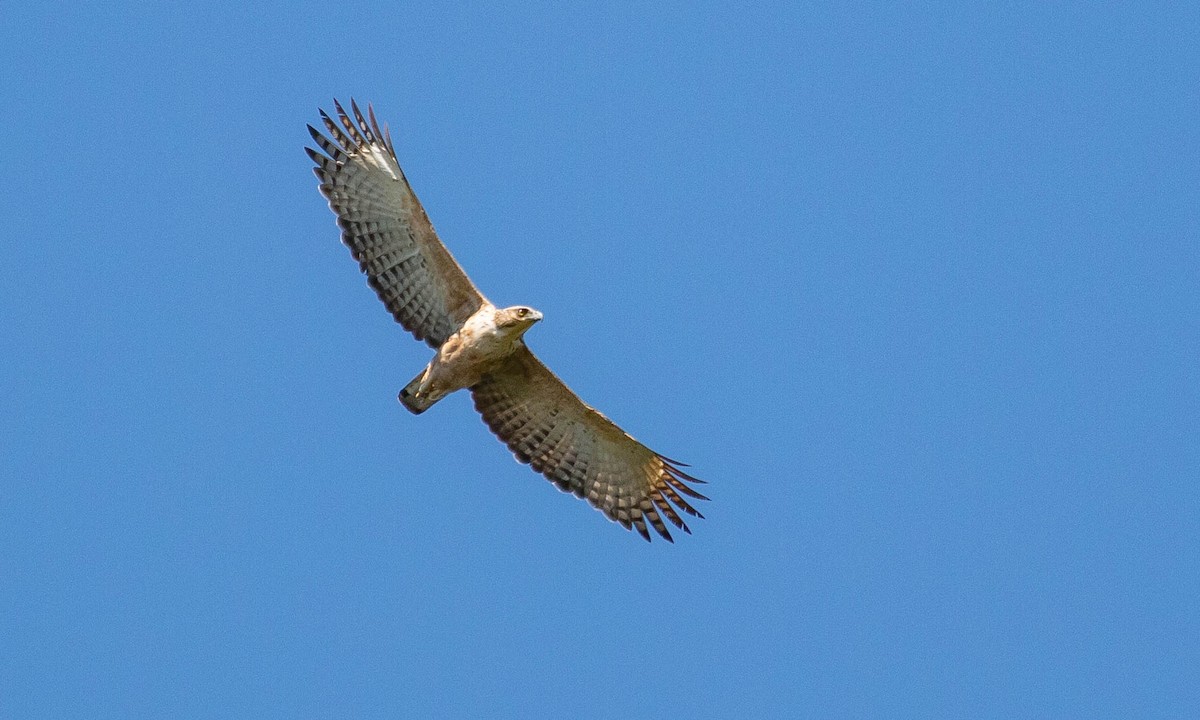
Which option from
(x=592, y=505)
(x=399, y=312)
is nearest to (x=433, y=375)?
(x=399, y=312)

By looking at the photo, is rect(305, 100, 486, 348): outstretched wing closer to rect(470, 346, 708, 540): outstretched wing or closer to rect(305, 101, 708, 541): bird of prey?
rect(305, 101, 708, 541): bird of prey

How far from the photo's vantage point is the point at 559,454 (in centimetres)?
1761

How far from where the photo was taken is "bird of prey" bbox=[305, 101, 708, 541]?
16625 mm

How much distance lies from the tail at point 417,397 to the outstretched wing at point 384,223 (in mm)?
564

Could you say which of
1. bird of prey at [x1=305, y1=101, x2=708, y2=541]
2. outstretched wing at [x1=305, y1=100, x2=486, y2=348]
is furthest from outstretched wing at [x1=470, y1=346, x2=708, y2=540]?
outstretched wing at [x1=305, y1=100, x2=486, y2=348]

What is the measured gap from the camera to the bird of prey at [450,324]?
16.6 meters

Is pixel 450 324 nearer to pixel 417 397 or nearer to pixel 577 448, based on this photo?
pixel 417 397

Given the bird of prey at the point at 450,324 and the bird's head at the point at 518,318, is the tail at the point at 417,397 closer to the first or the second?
the bird of prey at the point at 450,324

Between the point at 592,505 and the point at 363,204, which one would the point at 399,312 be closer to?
the point at 363,204

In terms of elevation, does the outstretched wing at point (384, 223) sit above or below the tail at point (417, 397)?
above

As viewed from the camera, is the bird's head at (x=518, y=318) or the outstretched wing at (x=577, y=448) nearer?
the bird's head at (x=518, y=318)

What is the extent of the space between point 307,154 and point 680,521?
5.00 metres

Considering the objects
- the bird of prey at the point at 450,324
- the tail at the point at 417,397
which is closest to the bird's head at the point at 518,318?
the bird of prey at the point at 450,324

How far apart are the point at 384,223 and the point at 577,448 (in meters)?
2.89
